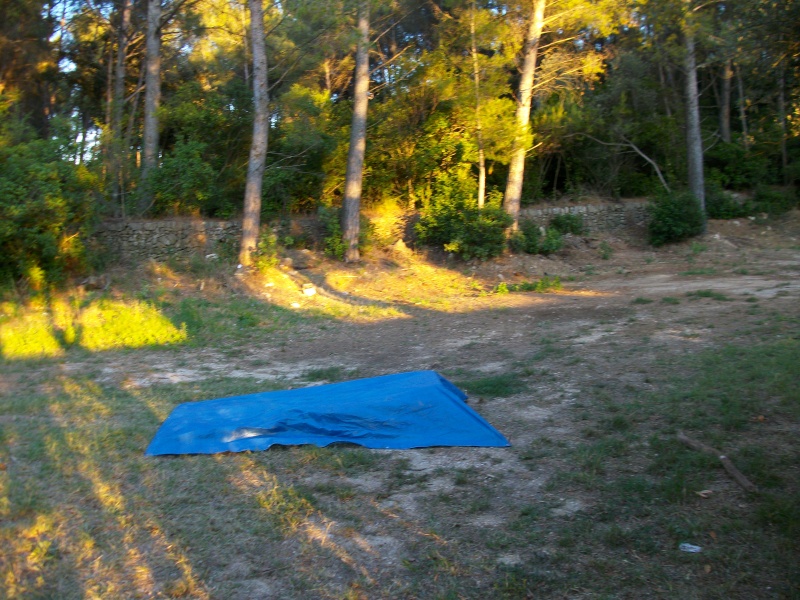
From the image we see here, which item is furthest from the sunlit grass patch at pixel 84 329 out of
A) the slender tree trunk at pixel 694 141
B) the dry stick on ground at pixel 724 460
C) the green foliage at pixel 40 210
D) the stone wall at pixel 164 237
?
the slender tree trunk at pixel 694 141

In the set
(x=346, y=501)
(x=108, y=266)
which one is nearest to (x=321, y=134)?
(x=108, y=266)

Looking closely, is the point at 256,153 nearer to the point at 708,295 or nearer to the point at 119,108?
the point at 119,108

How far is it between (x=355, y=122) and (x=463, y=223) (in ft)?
13.5

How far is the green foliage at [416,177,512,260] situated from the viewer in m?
19.8

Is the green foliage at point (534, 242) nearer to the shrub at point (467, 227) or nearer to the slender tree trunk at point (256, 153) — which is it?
the shrub at point (467, 227)

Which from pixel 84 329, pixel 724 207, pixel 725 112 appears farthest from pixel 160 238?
pixel 725 112

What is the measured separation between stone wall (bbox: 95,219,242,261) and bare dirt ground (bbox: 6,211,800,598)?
2.89 meters

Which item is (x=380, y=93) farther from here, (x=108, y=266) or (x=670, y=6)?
(x=670, y=6)

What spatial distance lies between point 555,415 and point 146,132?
17061 millimetres

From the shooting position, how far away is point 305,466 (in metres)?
6.33

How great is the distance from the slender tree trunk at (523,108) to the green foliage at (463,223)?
2.40 feet

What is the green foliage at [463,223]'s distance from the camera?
65.1 ft

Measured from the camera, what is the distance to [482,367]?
9.90 m

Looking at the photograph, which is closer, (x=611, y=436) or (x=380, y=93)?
(x=611, y=436)
